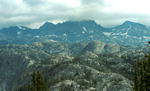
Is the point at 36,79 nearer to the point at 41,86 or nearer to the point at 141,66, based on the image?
the point at 41,86

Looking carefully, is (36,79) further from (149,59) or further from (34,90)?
(149,59)

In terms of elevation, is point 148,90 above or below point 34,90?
above

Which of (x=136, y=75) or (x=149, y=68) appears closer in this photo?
(x=149, y=68)

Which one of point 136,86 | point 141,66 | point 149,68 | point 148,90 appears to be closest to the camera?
point 149,68

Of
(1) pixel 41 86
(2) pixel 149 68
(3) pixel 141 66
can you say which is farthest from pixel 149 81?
(1) pixel 41 86

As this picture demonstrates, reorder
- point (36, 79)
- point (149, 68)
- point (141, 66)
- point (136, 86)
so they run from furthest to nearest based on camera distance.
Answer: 1. point (36, 79)
2. point (136, 86)
3. point (141, 66)
4. point (149, 68)

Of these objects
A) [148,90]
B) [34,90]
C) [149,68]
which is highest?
[149,68]

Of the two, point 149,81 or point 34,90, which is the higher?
point 149,81

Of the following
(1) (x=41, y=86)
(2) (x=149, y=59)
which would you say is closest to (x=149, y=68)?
(2) (x=149, y=59)

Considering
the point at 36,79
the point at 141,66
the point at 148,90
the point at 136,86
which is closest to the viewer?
the point at 148,90
